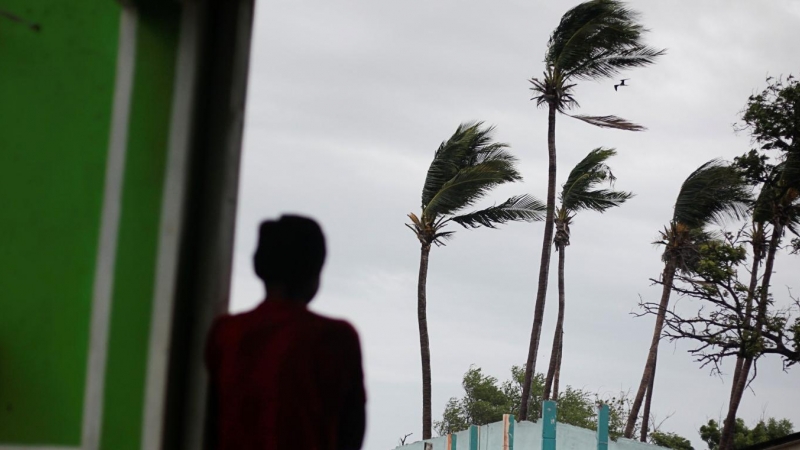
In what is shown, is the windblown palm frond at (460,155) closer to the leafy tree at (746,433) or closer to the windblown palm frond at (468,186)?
the windblown palm frond at (468,186)

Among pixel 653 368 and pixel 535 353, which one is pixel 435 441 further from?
pixel 653 368

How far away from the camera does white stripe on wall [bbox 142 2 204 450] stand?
2082 millimetres

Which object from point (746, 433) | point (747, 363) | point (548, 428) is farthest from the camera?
point (746, 433)

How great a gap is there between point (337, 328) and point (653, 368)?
77.8 ft

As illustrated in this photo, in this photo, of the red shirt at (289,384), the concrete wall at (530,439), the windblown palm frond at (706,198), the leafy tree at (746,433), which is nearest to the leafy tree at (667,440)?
the leafy tree at (746,433)

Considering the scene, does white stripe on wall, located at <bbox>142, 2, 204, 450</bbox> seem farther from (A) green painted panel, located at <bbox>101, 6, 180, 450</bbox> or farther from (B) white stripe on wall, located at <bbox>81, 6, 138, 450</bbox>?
(B) white stripe on wall, located at <bbox>81, 6, 138, 450</bbox>

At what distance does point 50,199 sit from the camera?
7.29 ft

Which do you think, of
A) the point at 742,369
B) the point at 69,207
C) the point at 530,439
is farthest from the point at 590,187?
the point at 69,207

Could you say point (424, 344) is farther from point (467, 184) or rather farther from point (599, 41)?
point (599, 41)

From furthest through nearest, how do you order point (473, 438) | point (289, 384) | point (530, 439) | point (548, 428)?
1. point (473, 438)
2. point (530, 439)
3. point (548, 428)
4. point (289, 384)

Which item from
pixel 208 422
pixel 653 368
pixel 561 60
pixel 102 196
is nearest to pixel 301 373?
pixel 208 422

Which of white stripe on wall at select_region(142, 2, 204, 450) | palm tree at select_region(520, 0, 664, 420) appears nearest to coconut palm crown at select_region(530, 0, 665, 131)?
palm tree at select_region(520, 0, 664, 420)

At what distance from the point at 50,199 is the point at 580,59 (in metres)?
17.4

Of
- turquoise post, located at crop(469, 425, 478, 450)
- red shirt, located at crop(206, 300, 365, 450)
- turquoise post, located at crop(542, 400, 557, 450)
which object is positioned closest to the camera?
red shirt, located at crop(206, 300, 365, 450)
